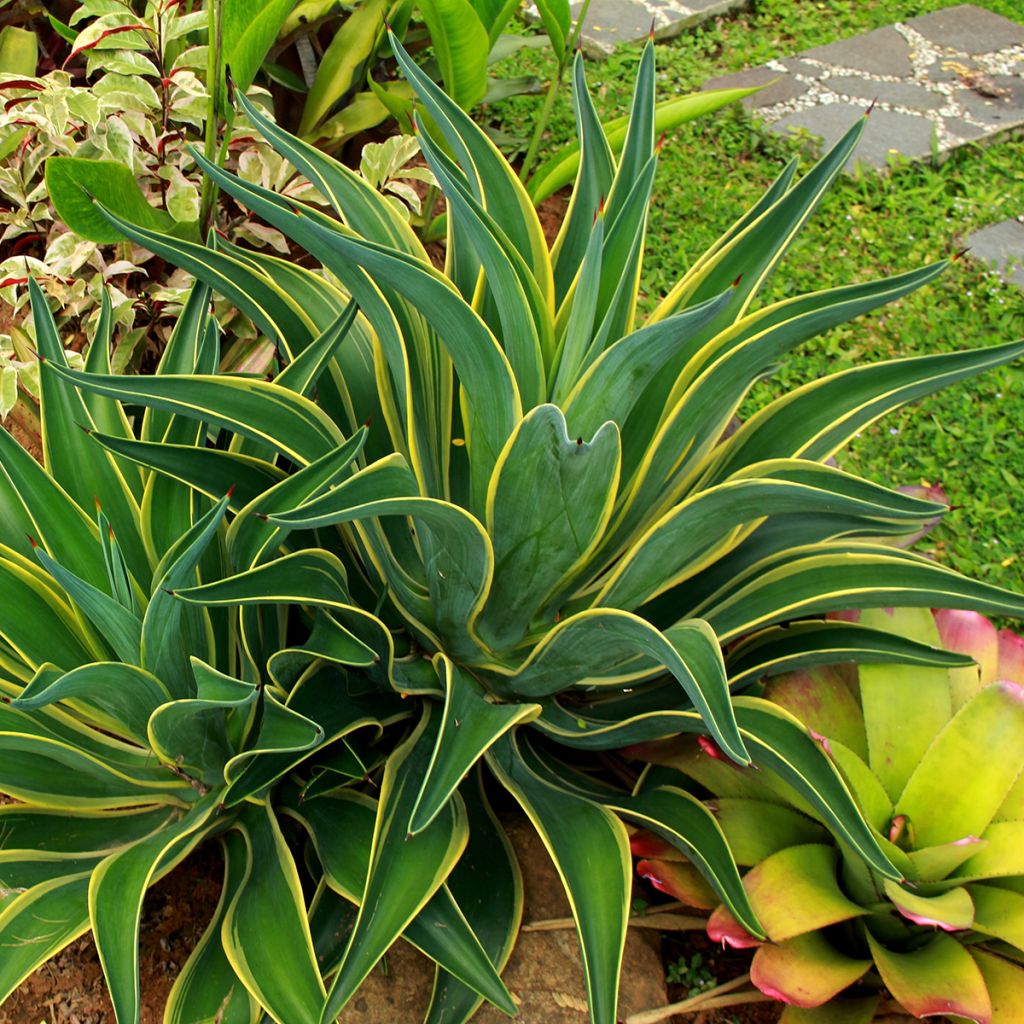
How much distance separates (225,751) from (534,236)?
32.5 inches

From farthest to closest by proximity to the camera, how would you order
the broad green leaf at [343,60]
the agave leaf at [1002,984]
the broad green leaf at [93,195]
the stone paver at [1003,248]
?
1. the stone paver at [1003,248]
2. the broad green leaf at [343,60]
3. the broad green leaf at [93,195]
4. the agave leaf at [1002,984]

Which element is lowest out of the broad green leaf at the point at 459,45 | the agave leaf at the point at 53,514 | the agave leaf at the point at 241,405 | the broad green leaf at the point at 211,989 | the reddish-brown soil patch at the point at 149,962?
the reddish-brown soil patch at the point at 149,962

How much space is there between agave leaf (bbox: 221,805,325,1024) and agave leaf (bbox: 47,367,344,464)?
1.67ft

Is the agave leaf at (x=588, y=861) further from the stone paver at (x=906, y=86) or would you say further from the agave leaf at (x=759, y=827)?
the stone paver at (x=906, y=86)

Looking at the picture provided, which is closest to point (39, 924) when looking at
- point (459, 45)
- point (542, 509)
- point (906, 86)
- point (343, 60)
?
point (542, 509)

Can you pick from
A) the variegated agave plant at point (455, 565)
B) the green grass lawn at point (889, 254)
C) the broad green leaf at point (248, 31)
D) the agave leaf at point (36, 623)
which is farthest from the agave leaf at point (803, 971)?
the broad green leaf at point (248, 31)

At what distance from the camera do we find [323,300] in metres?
1.62

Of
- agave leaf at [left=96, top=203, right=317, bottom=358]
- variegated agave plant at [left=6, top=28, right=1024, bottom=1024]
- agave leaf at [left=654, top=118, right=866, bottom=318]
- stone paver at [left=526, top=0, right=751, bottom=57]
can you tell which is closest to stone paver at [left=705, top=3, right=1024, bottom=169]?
stone paver at [left=526, top=0, right=751, bottom=57]

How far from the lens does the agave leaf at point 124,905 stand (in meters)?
1.17

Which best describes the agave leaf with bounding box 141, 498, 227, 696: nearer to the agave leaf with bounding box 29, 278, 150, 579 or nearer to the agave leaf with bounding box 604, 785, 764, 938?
the agave leaf with bounding box 29, 278, 150, 579

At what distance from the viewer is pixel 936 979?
55.7 inches

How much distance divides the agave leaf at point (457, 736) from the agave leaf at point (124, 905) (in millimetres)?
320

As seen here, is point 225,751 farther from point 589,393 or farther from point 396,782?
point 589,393

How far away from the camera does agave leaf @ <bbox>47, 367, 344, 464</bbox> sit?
126cm
